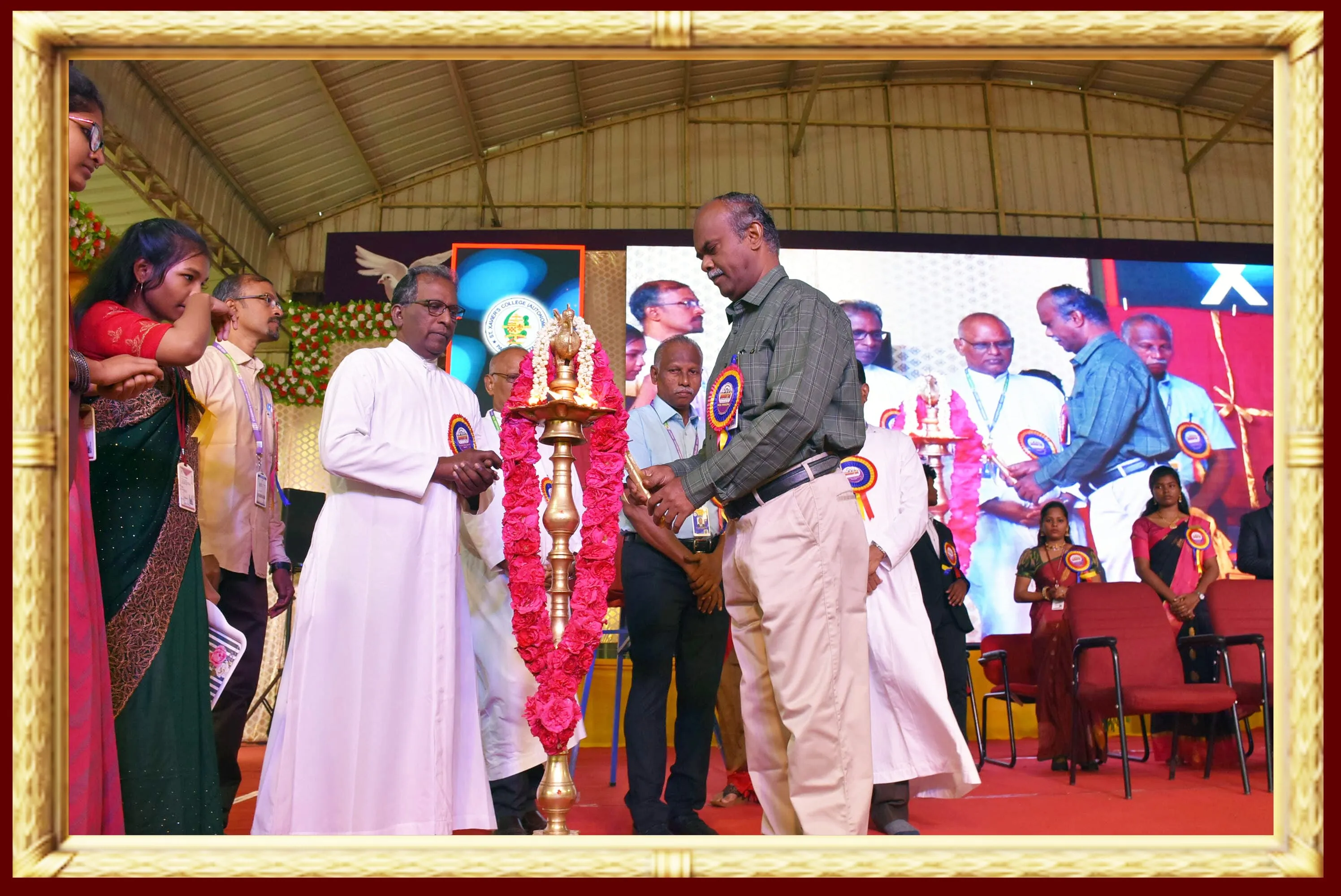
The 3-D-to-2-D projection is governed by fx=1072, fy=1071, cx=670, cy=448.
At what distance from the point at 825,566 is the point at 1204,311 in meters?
8.97

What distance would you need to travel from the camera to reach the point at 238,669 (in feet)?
11.9

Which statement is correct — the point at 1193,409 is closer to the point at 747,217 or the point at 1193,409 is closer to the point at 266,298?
the point at 747,217

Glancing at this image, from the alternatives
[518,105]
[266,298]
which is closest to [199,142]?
[518,105]

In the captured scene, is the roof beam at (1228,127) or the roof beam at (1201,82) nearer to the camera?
the roof beam at (1201,82)

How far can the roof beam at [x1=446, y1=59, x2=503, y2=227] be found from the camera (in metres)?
10.8

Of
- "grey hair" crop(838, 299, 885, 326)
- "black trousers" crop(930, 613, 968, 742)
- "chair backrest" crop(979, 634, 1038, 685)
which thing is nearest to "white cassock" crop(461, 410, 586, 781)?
"black trousers" crop(930, 613, 968, 742)

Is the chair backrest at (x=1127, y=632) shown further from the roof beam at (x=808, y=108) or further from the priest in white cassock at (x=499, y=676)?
the roof beam at (x=808, y=108)

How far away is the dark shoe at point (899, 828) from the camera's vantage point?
3.56 meters

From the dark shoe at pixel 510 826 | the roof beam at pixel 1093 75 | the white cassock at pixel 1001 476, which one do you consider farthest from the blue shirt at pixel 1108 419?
the dark shoe at pixel 510 826

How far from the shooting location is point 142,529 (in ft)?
7.83

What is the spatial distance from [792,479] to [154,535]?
4.87 feet

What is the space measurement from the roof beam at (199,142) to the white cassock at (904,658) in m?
7.33

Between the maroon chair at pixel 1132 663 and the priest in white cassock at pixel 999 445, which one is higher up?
the priest in white cassock at pixel 999 445

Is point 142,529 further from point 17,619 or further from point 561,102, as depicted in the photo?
point 561,102
